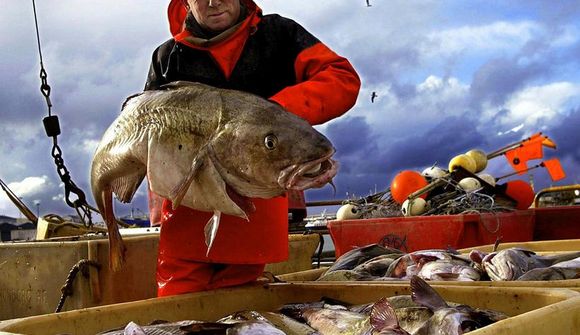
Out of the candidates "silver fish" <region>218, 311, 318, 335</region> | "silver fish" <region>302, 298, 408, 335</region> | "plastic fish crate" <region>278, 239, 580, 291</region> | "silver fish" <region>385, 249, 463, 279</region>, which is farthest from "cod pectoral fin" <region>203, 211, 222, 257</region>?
"silver fish" <region>385, 249, 463, 279</region>

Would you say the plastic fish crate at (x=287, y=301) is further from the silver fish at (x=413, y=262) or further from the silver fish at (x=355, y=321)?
the silver fish at (x=413, y=262)

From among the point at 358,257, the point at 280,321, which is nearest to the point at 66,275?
the point at 358,257

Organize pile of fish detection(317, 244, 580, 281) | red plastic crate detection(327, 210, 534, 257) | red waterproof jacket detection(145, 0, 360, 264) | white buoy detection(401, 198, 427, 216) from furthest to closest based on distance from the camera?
1. white buoy detection(401, 198, 427, 216)
2. red plastic crate detection(327, 210, 534, 257)
3. pile of fish detection(317, 244, 580, 281)
4. red waterproof jacket detection(145, 0, 360, 264)

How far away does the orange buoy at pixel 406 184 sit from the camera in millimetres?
7238

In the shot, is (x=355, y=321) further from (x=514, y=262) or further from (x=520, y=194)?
(x=520, y=194)

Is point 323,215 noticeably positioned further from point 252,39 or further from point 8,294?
point 252,39

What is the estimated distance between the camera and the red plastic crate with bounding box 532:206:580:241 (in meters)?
7.07

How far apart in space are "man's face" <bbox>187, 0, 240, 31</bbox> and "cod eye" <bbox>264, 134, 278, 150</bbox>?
1030 millimetres

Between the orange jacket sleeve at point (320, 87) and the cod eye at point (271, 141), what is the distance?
1.28 feet

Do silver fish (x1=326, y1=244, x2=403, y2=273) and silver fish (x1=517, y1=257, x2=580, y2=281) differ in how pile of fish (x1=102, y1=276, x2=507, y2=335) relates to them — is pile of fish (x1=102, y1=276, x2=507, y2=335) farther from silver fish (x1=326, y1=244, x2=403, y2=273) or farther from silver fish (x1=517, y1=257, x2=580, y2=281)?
silver fish (x1=326, y1=244, x2=403, y2=273)

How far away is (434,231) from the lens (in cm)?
593

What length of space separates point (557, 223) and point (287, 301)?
505 centimetres

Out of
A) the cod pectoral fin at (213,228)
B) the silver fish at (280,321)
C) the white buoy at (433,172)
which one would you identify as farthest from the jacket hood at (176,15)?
the white buoy at (433,172)

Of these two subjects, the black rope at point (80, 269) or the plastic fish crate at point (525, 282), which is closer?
the plastic fish crate at point (525, 282)
